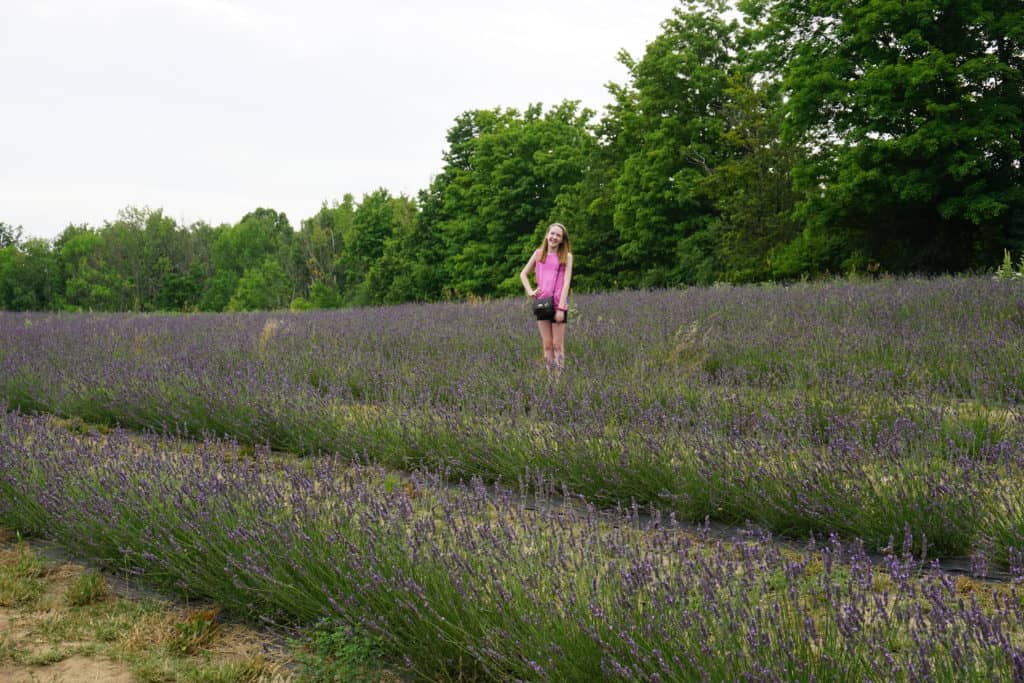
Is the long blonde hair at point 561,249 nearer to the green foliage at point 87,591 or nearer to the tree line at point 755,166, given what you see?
the green foliage at point 87,591

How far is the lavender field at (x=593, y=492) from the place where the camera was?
2.01 m

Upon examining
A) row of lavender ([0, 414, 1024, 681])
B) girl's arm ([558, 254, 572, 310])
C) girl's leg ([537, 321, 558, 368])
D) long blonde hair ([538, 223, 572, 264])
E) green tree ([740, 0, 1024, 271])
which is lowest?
row of lavender ([0, 414, 1024, 681])

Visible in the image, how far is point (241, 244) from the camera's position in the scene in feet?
285

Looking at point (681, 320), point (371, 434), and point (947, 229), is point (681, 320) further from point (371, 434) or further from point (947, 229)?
point (947, 229)

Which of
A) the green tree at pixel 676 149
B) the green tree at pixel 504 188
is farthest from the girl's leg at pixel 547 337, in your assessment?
the green tree at pixel 504 188

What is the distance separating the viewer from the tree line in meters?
17.5

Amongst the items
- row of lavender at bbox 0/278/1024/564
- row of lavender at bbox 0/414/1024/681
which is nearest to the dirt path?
row of lavender at bbox 0/414/1024/681

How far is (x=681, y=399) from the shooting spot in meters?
5.02

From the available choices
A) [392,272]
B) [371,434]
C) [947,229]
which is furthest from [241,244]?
[371,434]

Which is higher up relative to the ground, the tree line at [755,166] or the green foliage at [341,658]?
the tree line at [755,166]

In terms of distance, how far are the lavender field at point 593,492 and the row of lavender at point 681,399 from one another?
3cm

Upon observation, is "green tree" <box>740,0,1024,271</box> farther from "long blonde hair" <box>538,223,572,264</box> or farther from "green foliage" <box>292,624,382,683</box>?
"green foliage" <box>292,624,382,683</box>

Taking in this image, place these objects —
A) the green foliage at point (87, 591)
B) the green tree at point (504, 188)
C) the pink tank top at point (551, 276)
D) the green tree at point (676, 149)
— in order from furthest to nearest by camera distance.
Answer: the green tree at point (504, 188)
the green tree at point (676, 149)
the pink tank top at point (551, 276)
the green foliage at point (87, 591)

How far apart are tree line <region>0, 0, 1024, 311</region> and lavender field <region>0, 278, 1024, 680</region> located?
35.8 feet
